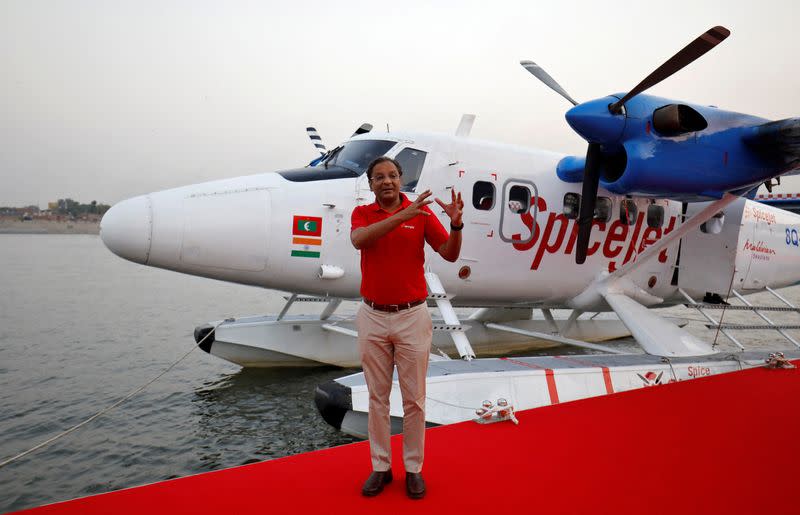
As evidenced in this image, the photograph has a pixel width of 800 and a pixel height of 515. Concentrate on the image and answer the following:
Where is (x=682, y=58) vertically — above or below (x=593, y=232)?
above

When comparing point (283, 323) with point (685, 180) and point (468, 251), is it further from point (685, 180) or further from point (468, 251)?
point (685, 180)

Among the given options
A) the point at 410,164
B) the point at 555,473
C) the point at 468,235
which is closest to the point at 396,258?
the point at 555,473

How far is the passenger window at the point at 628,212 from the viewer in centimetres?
813

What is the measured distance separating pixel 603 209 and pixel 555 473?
5.98 m

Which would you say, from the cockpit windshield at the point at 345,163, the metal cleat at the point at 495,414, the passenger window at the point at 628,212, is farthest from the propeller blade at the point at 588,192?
the metal cleat at the point at 495,414

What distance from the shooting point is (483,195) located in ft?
23.5

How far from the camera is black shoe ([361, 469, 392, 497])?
2.49 meters

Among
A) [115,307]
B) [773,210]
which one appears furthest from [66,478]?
[115,307]

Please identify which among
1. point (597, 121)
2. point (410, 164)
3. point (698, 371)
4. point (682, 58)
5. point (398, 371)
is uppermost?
point (682, 58)

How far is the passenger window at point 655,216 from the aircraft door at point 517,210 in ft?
7.41

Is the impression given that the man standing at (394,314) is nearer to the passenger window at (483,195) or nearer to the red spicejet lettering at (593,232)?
the passenger window at (483,195)

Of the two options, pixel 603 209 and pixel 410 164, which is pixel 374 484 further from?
pixel 603 209

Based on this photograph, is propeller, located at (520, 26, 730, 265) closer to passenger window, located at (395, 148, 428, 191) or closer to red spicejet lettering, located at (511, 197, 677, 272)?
red spicejet lettering, located at (511, 197, 677, 272)

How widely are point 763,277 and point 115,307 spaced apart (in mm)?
17183
